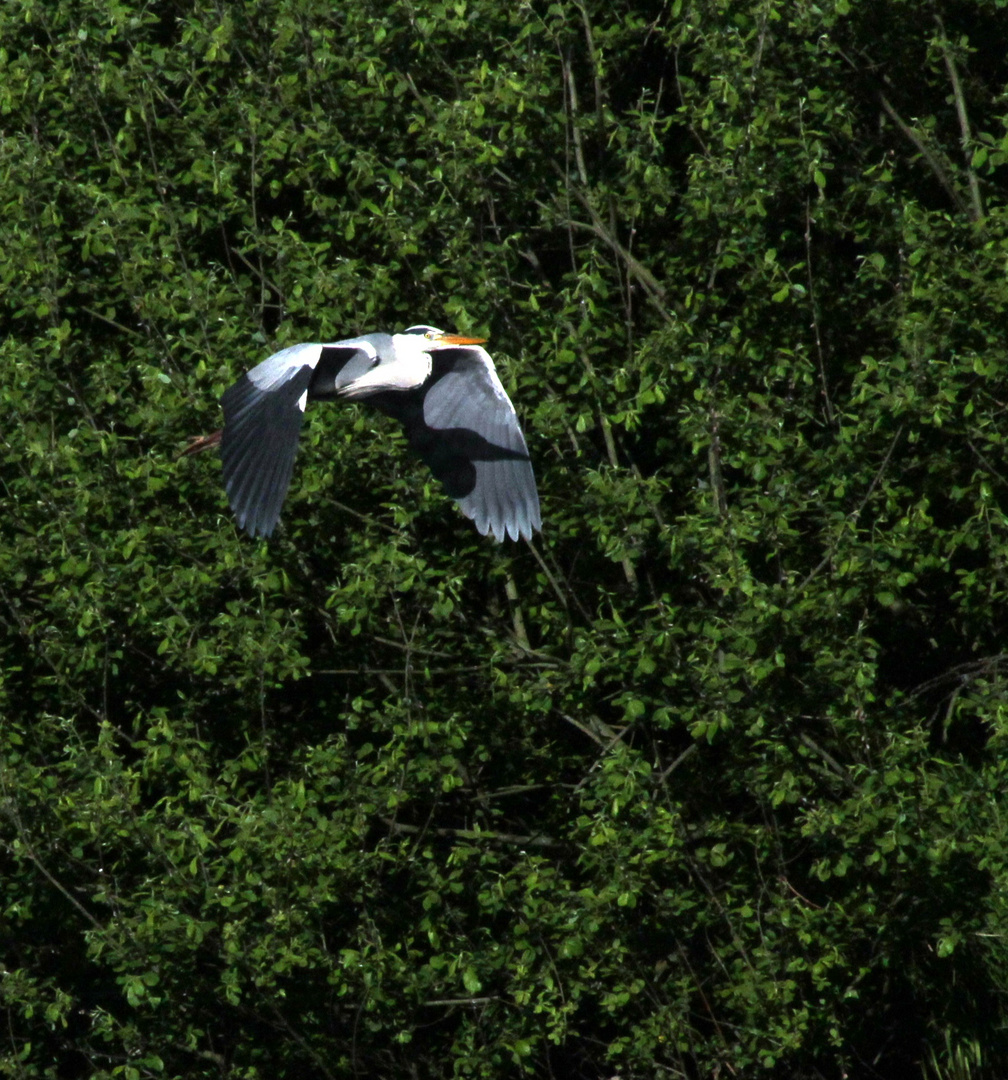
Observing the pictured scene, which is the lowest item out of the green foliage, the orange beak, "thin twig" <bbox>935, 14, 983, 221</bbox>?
the green foliage

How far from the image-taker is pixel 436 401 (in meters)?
6.30

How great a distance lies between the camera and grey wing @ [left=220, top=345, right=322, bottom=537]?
540 centimetres

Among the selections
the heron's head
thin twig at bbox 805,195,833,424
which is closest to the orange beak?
the heron's head

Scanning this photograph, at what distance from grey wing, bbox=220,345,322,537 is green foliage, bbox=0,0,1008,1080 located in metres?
1.07

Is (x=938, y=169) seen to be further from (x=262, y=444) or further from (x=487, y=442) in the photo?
(x=262, y=444)

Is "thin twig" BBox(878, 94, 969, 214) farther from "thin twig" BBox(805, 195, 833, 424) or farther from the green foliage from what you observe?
"thin twig" BBox(805, 195, 833, 424)

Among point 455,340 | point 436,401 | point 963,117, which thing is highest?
point 963,117

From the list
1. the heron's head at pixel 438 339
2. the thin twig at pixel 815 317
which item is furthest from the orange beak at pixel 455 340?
the thin twig at pixel 815 317

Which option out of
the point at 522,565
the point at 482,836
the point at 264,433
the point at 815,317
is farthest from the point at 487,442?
the point at 482,836

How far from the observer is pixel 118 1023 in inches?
280

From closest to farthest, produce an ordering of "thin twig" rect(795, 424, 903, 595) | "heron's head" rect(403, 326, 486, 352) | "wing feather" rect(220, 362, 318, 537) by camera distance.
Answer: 1. "wing feather" rect(220, 362, 318, 537)
2. "heron's head" rect(403, 326, 486, 352)
3. "thin twig" rect(795, 424, 903, 595)

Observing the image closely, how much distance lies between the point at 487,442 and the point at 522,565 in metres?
1.21

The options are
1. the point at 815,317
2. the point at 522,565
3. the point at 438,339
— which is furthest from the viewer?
the point at 522,565

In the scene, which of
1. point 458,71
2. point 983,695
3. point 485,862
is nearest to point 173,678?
point 485,862
